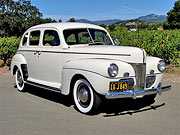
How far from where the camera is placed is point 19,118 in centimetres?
492

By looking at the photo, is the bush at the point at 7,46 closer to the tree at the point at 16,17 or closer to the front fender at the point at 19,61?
the front fender at the point at 19,61

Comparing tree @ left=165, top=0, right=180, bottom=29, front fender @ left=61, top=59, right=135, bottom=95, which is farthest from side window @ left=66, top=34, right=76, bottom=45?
tree @ left=165, top=0, right=180, bottom=29

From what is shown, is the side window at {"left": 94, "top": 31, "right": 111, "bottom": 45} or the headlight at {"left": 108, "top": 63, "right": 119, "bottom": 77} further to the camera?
the side window at {"left": 94, "top": 31, "right": 111, "bottom": 45}

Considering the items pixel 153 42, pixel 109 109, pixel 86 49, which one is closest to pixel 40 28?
pixel 86 49

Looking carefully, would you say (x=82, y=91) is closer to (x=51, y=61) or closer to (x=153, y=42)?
(x=51, y=61)

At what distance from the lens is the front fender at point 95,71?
182 inches

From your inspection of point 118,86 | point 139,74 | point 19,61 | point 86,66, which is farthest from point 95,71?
point 19,61

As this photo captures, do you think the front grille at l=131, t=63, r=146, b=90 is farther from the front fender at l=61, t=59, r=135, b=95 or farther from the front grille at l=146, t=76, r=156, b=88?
the front grille at l=146, t=76, r=156, b=88

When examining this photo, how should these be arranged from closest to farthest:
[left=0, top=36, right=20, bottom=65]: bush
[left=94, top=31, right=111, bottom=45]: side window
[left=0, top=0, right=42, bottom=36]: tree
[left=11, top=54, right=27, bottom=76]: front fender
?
[left=94, top=31, right=111, bottom=45]: side window
[left=11, top=54, right=27, bottom=76]: front fender
[left=0, top=36, right=20, bottom=65]: bush
[left=0, top=0, right=42, bottom=36]: tree

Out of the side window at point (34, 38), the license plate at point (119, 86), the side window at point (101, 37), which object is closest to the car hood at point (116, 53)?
the license plate at point (119, 86)

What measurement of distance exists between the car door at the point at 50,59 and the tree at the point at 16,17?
176 ft

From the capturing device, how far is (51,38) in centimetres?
631

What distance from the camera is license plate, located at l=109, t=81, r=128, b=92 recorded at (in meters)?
4.69

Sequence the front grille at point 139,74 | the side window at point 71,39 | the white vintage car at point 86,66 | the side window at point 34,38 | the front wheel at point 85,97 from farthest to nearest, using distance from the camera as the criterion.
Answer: the side window at point 34,38, the side window at point 71,39, the front grille at point 139,74, the front wheel at point 85,97, the white vintage car at point 86,66
